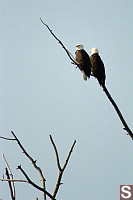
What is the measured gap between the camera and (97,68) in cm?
724

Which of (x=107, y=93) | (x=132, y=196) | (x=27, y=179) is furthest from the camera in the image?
(x=132, y=196)

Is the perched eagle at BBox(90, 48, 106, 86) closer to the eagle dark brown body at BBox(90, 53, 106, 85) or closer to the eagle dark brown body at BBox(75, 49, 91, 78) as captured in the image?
the eagle dark brown body at BBox(90, 53, 106, 85)

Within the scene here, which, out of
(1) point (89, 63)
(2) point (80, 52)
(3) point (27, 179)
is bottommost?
(3) point (27, 179)

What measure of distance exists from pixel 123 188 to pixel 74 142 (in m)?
1.83

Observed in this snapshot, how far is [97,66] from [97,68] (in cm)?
10

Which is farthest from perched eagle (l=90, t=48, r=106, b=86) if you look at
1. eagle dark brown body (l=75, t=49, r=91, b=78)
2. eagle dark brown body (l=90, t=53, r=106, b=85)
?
eagle dark brown body (l=75, t=49, r=91, b=78)

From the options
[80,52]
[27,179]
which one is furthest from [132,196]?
[80,52]

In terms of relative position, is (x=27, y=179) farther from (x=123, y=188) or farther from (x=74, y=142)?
(x=123, y=188)

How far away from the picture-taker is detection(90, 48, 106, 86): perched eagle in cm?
674

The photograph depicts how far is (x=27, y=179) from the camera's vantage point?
237 centimetres

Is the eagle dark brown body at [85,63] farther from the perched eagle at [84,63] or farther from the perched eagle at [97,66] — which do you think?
the perched eagle at [97,66]

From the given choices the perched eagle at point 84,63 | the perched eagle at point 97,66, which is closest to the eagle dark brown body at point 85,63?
Answer: the perched eagle at point 84,63

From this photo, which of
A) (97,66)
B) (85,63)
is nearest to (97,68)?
(97,66)

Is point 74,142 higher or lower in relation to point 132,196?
higher
